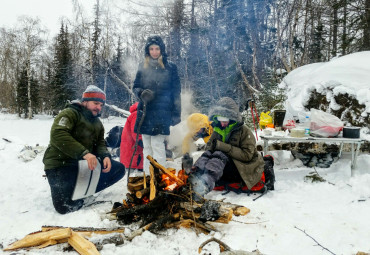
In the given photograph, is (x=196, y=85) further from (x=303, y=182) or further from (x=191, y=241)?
(x=191, y=241)

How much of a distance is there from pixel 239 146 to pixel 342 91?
318 centimetres

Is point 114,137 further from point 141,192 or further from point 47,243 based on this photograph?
point 47,243

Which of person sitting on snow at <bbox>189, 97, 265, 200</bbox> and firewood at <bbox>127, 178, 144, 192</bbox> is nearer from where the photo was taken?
firewood at <bbox>127, 178, 144, 192</bbox>

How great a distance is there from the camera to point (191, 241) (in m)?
2.30

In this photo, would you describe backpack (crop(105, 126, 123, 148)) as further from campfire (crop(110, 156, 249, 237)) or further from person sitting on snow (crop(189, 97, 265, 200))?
campfire (crop(110, 156, 249, 237))

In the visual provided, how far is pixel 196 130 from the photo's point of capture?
5.37m

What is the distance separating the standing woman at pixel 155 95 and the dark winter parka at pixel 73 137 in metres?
0.67

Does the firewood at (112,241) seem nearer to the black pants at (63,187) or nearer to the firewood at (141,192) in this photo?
the firewood at (141,192)

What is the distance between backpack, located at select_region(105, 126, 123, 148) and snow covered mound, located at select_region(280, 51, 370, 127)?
13.2 ft

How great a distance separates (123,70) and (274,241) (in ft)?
66.9

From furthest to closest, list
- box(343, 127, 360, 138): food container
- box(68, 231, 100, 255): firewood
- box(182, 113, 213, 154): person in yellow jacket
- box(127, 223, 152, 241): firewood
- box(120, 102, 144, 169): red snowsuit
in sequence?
box(182, 113, 213, 154): person in yellow jacket
box(120, 102, 144, 169): red snowsuit
box(343, 127, 360, 138): food container
box(127, 223, 152, 241): firewood
box(68, 231, 100, 255): firewood

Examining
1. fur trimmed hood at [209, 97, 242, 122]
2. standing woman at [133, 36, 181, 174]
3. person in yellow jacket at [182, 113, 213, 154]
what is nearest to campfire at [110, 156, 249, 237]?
standing woman at [133, 36, 181, 174]

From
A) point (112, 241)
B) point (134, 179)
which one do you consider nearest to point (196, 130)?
point (134, 179)

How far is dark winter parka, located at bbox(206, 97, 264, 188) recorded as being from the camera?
3.49 m
